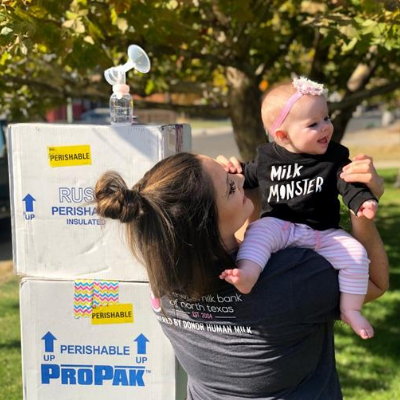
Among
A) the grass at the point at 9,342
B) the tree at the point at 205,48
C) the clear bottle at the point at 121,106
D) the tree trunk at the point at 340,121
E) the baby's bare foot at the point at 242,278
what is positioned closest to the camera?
the baby's bare foot at the point at 242,278

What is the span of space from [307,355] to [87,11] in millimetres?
2646

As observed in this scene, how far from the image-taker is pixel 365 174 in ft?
6.06

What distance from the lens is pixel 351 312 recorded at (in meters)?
1.80

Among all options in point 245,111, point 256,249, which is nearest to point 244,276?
point 256,249

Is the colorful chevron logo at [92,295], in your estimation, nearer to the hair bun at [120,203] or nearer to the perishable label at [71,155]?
the perishable label at [71,155]

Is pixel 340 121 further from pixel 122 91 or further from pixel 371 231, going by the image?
pixel 371 231

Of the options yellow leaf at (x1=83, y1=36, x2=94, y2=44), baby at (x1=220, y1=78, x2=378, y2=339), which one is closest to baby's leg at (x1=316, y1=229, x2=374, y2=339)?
baby at (x1=220, y1=78, x2=378, y2=339)

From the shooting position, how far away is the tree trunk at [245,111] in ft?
19.7

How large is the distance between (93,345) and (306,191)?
39.3 inches

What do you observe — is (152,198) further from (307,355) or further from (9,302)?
(9,302)

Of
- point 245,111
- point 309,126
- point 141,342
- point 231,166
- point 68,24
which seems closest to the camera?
point 309,126

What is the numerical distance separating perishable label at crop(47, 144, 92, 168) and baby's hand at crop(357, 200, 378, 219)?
966mm

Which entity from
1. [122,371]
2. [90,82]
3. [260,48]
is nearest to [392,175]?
[260,48]

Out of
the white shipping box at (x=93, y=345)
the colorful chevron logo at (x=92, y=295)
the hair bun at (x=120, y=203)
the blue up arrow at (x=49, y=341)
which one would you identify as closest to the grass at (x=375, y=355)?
the white shipping box at (x=93, y=345)
